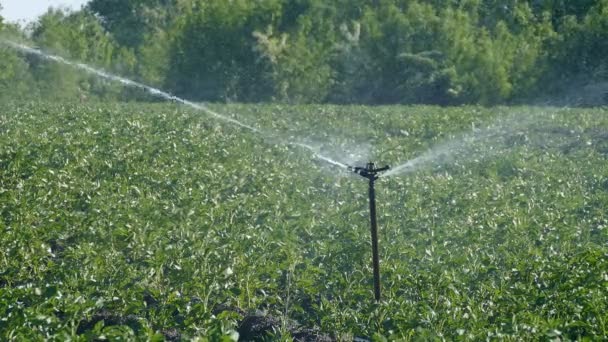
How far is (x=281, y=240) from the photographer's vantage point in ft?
36.8

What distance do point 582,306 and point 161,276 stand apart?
403 cm

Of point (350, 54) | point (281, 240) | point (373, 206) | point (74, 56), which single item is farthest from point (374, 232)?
point (74, 56)

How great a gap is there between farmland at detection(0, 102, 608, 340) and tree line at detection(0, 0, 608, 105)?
21910 millimetres

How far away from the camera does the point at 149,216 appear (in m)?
12.0

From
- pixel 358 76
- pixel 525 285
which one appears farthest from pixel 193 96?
pixel 525 285

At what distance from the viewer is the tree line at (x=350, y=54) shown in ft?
145

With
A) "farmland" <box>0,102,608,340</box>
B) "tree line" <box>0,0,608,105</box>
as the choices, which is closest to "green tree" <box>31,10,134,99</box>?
"tree line" <box>0,0,608,105</box>

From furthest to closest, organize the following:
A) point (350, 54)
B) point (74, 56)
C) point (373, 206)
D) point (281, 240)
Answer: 1. point (74, 56)
2. point (350, 54)
3. point (281, 240)
4. point (373, 206)

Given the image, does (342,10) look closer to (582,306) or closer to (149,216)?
(149,216)

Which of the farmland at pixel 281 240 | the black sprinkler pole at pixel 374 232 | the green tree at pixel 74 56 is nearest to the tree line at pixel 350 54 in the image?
the green tree at pixel 74 56

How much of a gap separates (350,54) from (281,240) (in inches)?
1442

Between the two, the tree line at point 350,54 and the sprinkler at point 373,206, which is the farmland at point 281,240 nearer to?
the sprinkler at point 373,206

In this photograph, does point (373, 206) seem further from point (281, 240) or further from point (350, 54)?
point (350, 54)

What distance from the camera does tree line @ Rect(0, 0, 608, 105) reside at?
4409 centimetres
